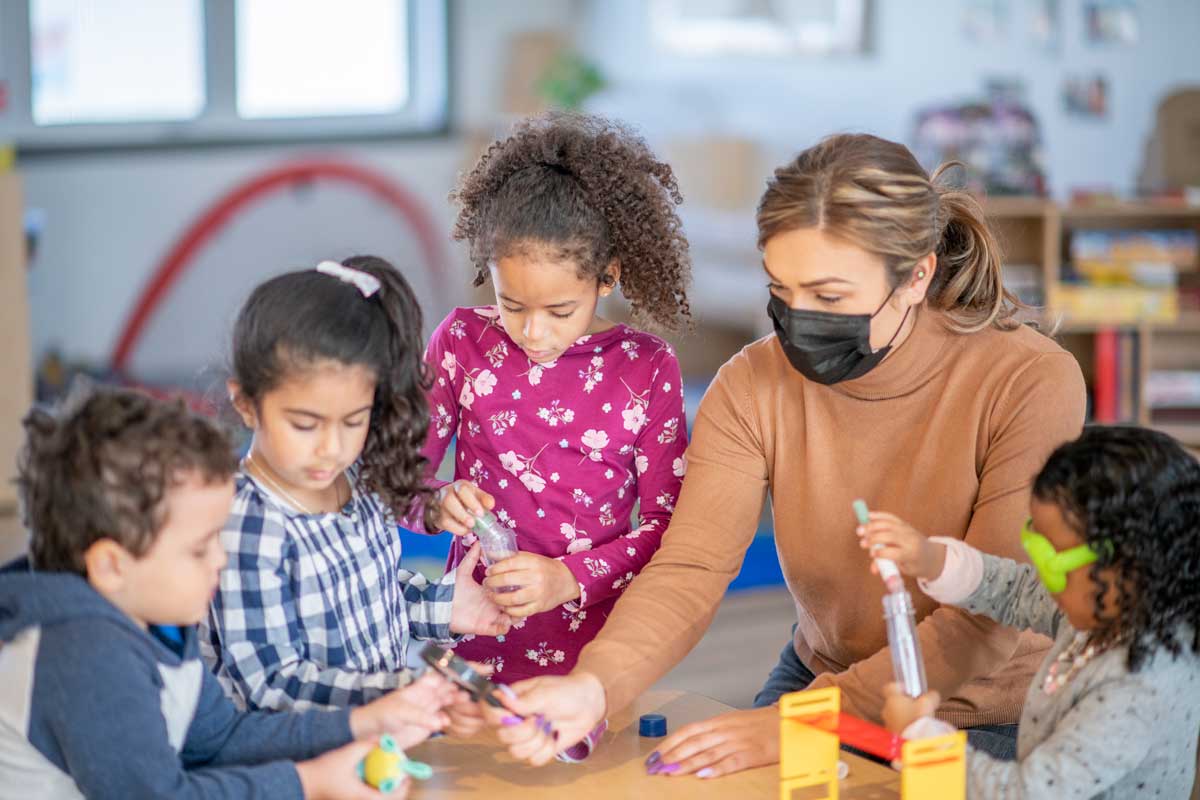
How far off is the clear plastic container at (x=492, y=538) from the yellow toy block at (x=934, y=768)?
68 centimetres

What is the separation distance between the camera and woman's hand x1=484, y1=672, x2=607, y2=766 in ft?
5.09

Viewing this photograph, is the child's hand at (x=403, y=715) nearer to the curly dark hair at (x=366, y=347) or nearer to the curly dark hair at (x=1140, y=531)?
the curly dark hair at (x=366, y=347)

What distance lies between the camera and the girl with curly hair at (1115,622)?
1.42 metres

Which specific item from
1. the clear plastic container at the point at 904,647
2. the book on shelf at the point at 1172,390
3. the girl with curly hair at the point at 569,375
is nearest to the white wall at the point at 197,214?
the book on shelf at the point at 1172,390

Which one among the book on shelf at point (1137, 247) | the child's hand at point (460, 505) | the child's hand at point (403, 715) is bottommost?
the child's hand at point (403, 715)

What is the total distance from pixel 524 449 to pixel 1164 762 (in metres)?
0.93

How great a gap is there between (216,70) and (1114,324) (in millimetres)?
3945

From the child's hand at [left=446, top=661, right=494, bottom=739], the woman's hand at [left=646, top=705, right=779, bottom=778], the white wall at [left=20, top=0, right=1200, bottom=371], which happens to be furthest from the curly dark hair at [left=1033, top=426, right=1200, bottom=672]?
the white wall at [left=20, top=0, right=1200, bottom=371]

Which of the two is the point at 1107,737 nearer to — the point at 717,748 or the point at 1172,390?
the point at 717,748

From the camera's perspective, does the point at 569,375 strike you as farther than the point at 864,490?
Yes

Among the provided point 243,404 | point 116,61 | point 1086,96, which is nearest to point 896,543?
point 243,404

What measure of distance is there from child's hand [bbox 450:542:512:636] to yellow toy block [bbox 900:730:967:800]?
69cm

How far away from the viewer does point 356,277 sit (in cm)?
171

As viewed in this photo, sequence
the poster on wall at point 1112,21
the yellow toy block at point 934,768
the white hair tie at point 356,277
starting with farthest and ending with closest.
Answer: the poster on wall at point 1112,21
the white hair tie at point 356,277
the yellow toy block at point 934,768
